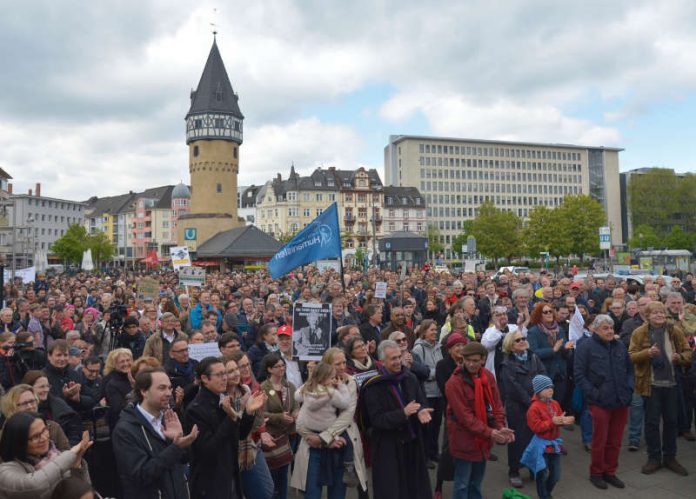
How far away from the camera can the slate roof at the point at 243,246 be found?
57188 mm

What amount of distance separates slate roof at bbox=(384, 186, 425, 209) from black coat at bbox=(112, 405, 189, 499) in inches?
4246

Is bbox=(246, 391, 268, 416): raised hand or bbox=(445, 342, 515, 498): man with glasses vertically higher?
bbox=(246, 391, 268, 416): raised hand

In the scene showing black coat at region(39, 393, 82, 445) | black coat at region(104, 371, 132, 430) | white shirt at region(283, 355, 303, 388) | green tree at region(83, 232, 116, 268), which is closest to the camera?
black coat at region(39, 393, 82, 445)

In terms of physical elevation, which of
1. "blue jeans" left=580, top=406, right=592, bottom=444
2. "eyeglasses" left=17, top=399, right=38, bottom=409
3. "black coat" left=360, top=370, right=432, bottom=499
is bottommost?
"blue jeans" left=580, top=406, right=592, bottom=444

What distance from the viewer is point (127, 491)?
13.9ft

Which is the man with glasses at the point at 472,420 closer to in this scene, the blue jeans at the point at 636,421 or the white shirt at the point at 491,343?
the white shirt at the point at 491,343

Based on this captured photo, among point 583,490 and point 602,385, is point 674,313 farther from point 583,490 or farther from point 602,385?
point 583,490

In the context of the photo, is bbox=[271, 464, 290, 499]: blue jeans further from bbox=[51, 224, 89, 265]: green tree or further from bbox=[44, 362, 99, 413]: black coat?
bbox=[51, 224, 89, 265]: green tree

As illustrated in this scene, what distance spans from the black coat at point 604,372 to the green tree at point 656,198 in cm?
11009

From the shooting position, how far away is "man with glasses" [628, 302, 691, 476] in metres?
7.05

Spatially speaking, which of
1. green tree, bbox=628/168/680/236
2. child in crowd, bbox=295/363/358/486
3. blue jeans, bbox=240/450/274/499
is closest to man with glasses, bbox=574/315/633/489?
child in crowd, bbox=295/363/358/486

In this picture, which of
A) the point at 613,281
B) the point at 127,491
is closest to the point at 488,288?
the point at 613,281

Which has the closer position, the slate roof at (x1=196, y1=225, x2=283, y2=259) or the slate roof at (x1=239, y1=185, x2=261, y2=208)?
the slate roof at (x1=196, y1=225, x2=283, y2=259)

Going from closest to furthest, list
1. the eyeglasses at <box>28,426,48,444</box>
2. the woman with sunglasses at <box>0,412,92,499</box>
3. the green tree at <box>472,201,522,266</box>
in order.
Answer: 1. the woman with sunglasses at <box>0,412,92,499</box>
2. the eyeglasses at <box>28,426,48,444</box>
3. the green tree at <box>472,201,522,266</box>
